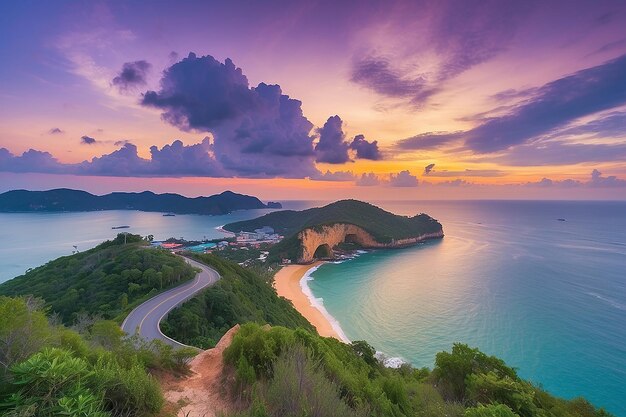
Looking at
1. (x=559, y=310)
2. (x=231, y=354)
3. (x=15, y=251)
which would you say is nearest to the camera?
(x=231, y=354)

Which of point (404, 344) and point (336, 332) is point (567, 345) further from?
point (336, 332)

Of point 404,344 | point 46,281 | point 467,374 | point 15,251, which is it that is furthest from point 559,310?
point 15,251

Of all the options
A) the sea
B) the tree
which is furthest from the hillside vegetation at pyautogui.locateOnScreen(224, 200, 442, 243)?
the tree

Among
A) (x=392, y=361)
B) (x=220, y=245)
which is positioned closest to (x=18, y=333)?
(x=392, y=361)

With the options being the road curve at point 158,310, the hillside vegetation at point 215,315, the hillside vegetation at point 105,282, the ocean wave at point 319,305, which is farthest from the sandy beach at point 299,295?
the hillside vegetation at point 105,282

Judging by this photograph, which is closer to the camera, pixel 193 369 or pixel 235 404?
pixel 235 404

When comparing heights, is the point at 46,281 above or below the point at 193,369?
below
